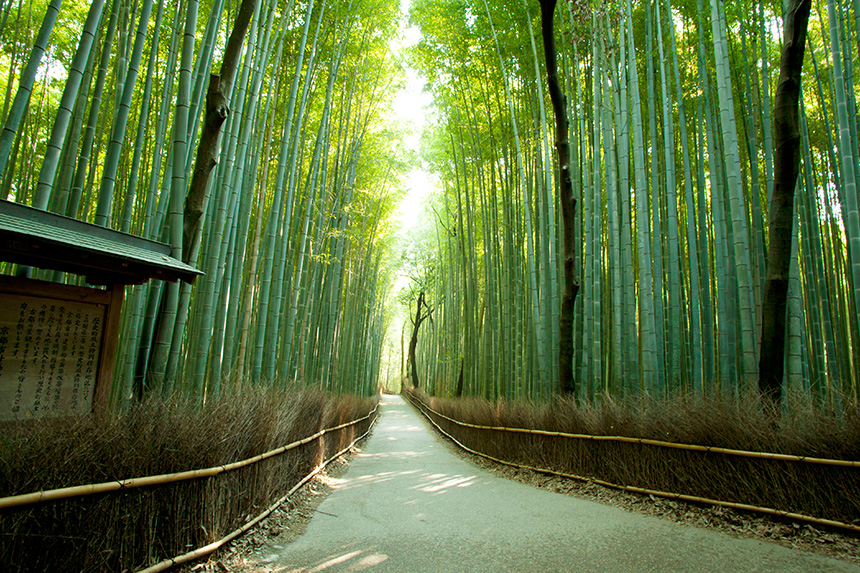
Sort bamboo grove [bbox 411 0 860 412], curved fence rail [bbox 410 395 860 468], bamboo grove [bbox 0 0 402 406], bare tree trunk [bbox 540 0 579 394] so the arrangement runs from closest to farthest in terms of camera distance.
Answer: curved fence rail [bbox 410 395 860 468], bamboo grove [bbox 0 0 402 406], bamboo grove [bbox 411 0 860 412], bare tree trunk [bbox 540 0 579 394]

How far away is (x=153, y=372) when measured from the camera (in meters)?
2.64

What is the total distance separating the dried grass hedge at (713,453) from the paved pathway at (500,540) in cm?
34

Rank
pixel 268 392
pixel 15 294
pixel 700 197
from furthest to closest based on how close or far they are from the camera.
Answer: pixel 700 197 < pixel 268 392 < pixel 15 294

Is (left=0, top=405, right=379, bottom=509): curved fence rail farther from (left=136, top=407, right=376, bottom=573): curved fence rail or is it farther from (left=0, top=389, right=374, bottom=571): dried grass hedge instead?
(left=136, top=407, right=376, bottom=573): curved fence rail

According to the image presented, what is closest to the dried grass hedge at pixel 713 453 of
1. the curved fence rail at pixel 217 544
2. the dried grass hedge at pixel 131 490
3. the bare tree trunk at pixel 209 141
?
the curved fence rail at pixel 217 544

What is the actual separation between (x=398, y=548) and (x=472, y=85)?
6568 millimetres

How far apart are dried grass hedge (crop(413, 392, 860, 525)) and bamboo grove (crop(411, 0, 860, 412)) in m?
0.37

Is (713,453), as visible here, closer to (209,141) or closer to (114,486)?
(114,486)

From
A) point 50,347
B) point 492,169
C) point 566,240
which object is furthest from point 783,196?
point 492,169

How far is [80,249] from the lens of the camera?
6.32 feet

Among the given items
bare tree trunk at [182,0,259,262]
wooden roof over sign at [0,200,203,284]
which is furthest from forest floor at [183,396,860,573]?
bare tree trunk at [182,0,259,262]

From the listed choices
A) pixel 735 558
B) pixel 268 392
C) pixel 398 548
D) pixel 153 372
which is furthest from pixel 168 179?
pixel 735 558

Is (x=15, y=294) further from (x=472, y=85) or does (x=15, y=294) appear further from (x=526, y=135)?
(x=472, y=85)

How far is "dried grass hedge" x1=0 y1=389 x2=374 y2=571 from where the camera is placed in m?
1.38
